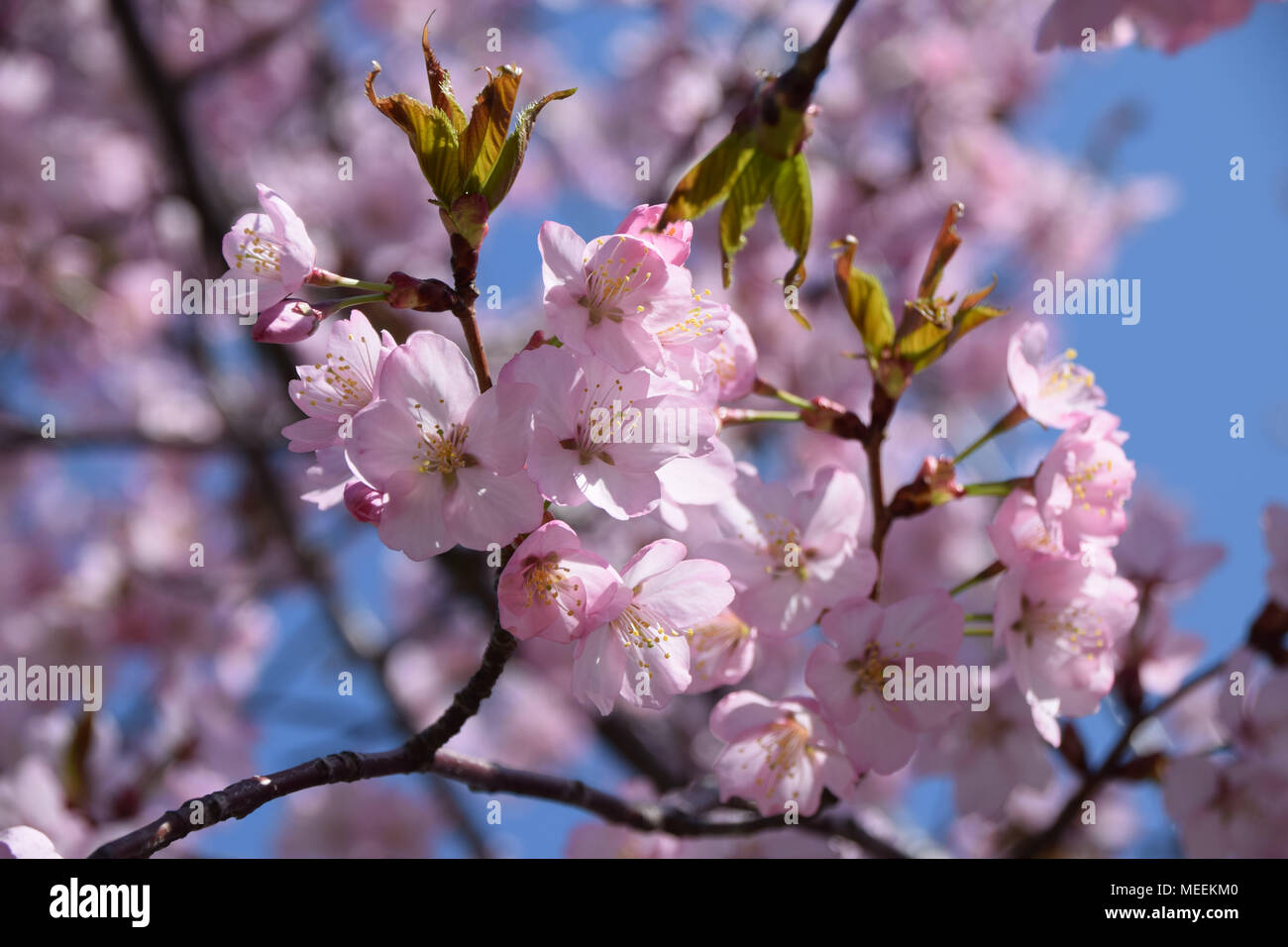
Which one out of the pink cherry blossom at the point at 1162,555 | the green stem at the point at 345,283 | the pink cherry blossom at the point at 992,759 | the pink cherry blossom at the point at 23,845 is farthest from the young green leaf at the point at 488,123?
the pink cherry blossom at the point at 1162,555

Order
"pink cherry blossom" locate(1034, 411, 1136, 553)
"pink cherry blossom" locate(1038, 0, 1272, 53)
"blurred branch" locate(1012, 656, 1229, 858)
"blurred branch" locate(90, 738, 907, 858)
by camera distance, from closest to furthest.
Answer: "blurred branch" locate(90, 738, 907, 858) < "pink cherry blossom" locate(1034, 411, 1136, 553) < "pink cherry blossom" locate(1038, 0, 1272, 53) < "blurred branch" locate(1012, 656, 1229, 858)

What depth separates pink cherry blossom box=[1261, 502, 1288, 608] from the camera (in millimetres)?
1673

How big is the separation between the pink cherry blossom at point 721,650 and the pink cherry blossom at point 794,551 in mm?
59

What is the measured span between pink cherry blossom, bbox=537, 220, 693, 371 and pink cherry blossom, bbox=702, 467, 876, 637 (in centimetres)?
36

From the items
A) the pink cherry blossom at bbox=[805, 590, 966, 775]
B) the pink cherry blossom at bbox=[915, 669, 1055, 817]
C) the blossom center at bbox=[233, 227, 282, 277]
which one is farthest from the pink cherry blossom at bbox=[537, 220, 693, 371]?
the pink cherry blossom at bbox=[915, 669, 1055, 817]

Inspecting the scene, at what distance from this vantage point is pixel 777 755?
1369 millimetres

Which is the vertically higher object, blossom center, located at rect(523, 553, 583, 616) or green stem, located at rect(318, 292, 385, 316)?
green stem, located at rect(318, 292, 385, 316)

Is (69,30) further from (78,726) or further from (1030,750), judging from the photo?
(1030,750)

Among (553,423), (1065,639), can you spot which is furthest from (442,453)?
(1065,639)

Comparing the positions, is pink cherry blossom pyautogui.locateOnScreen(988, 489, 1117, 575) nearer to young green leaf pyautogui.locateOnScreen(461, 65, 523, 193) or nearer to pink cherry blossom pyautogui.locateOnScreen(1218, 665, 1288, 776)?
pink cherry blossom pyautogui.locateOnScreen(1218, 665, 1288, 776)

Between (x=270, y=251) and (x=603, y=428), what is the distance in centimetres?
44

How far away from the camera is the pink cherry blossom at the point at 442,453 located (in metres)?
1.03

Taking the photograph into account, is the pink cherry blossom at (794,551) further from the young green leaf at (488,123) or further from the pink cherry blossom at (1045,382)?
the young green leaf at (488,123)
